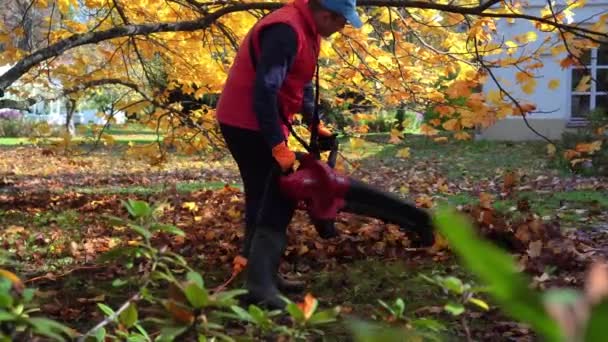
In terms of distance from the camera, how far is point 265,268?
3.17m

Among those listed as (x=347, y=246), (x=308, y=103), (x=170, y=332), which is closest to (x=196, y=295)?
(x=170, y=332)

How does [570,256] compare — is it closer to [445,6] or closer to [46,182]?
[445,6]

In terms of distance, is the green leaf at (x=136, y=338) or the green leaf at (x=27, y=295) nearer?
the green leaf at (x=27, y=295)

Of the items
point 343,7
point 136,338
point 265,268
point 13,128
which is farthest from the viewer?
point 13,128

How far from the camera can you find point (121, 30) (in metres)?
5.02

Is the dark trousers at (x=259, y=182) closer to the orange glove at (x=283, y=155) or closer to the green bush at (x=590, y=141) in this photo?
the orange glove at (x=283, y=155)

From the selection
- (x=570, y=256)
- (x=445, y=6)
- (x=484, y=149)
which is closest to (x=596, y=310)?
(x=570, y=256)

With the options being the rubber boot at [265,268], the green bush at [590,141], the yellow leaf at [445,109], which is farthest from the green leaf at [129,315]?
the green bush at [590,141]

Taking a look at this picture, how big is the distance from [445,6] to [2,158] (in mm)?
16234

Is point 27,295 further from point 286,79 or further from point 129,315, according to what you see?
point 286,79

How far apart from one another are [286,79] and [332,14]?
1.28 feet

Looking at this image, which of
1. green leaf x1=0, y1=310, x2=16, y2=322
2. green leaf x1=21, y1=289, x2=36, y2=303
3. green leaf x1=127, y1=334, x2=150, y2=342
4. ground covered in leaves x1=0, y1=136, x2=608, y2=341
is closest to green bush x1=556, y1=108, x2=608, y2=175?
ground covered in leaves x1=0, y1=136, x2=608, y2=341

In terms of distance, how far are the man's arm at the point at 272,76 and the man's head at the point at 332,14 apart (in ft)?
0.66

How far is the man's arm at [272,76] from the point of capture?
125 inches
